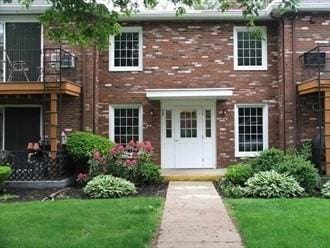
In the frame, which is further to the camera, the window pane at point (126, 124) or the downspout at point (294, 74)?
the window pane at point (126, 124)

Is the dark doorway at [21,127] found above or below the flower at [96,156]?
above

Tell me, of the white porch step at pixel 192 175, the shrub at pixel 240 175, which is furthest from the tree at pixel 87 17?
the white porch step at pixel 192 175

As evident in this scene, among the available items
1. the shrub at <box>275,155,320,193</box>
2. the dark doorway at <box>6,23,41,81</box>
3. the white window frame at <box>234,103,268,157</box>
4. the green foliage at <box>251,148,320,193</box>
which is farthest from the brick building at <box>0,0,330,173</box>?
the shrub at <box>275,155,320,193</box>

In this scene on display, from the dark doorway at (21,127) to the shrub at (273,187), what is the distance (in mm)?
7754

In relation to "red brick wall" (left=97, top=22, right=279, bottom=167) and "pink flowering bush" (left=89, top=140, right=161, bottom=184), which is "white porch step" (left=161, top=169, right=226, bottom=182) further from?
"red brick wall" (left=97, top=22, right=279, bottom=167)

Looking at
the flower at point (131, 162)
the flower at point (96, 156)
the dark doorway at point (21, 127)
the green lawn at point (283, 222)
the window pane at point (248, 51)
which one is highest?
the window pane at point (248, 51)

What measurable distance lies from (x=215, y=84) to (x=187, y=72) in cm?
100

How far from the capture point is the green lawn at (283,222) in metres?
7.73

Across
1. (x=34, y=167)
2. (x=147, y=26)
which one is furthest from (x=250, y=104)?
(x=34, y=167)

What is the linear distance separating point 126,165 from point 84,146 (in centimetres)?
169

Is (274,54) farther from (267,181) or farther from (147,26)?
(267,181)

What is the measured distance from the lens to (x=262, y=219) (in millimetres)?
9578

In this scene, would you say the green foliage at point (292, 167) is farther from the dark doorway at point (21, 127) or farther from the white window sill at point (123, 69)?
the dark doorway at point (21, 127)

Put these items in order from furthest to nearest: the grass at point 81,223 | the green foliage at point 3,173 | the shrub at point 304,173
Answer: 1. the shrub at point 304,173
2. the green foliage at point 3,173
3. the grass at point 81,223
